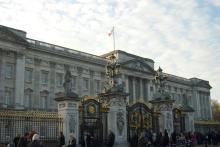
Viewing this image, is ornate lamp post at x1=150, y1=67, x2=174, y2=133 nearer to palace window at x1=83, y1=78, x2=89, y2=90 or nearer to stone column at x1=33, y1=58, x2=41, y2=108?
stone column at x1=33, y1=58, x2=41, y2=108

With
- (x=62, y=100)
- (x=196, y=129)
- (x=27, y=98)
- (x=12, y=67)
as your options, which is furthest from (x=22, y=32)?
(x=62, y=100)

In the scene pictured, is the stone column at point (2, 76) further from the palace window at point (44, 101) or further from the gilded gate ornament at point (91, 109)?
the gilded gate ornament at point (91, 109)

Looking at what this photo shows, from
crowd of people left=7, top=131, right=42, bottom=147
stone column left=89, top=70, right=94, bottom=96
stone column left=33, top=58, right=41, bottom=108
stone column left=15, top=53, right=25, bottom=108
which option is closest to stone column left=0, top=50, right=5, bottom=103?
stone column left=15, top=53, right=25, bottom=108

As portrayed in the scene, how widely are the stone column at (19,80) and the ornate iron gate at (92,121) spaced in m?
29.5

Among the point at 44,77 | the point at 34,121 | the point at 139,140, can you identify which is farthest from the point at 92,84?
the point at 139,140

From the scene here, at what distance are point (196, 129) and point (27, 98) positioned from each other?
29.8 metres

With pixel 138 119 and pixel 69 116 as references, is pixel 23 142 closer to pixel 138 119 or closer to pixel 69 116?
pixel 69 116

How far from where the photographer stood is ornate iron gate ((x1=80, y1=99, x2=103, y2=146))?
20938 mm

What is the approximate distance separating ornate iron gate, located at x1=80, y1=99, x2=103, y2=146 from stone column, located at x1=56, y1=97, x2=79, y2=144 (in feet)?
2.76

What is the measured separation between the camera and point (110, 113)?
21.9 m

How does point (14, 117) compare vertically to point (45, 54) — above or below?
below

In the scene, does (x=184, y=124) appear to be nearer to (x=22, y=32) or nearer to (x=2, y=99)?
(x=2, y=99)

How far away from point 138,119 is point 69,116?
586cm

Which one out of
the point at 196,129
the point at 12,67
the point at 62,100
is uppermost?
the point at 12,67
